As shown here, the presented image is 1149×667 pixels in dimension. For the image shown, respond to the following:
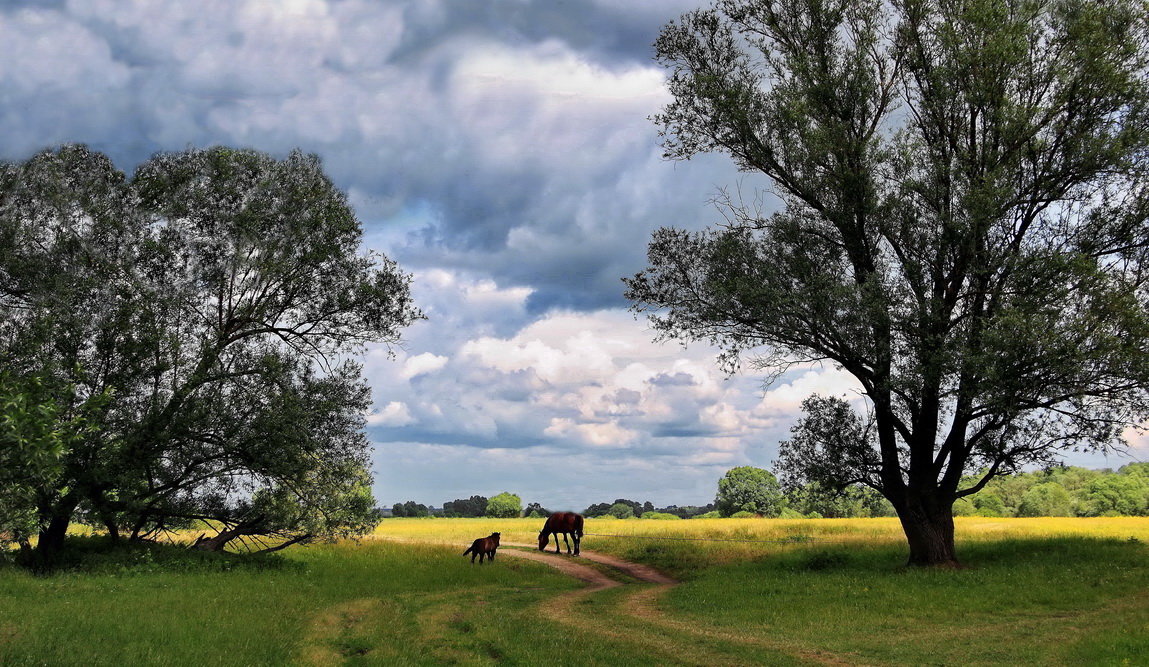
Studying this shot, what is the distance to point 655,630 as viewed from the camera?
69.6 ft

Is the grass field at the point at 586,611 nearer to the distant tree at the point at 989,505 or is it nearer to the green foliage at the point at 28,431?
the green foliage at the point at 28,431

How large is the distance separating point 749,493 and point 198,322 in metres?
102

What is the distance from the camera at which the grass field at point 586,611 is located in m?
17.6

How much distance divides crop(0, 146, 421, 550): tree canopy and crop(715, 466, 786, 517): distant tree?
9314 centimetres

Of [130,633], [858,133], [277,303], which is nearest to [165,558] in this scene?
[277,303]

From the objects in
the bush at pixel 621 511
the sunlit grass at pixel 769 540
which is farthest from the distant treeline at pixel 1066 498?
the bush at pixel 621 511

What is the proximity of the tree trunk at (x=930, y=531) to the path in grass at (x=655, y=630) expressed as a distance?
10.6m

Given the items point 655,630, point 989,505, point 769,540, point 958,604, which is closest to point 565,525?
point 769,540

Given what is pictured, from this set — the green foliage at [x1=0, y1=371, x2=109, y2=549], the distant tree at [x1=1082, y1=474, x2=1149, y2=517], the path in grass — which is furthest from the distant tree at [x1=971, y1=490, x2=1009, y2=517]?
the green foliage at [x1=0, y1=371, x2=109, y2=549]

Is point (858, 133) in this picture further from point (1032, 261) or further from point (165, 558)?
point (165, 558)

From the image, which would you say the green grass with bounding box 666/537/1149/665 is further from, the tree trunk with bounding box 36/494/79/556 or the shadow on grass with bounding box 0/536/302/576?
the tree trunk with bounding box 36/494/79/556

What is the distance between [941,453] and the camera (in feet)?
109

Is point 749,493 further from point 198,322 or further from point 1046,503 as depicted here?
point 198,322

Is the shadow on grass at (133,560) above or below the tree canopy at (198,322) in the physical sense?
below
